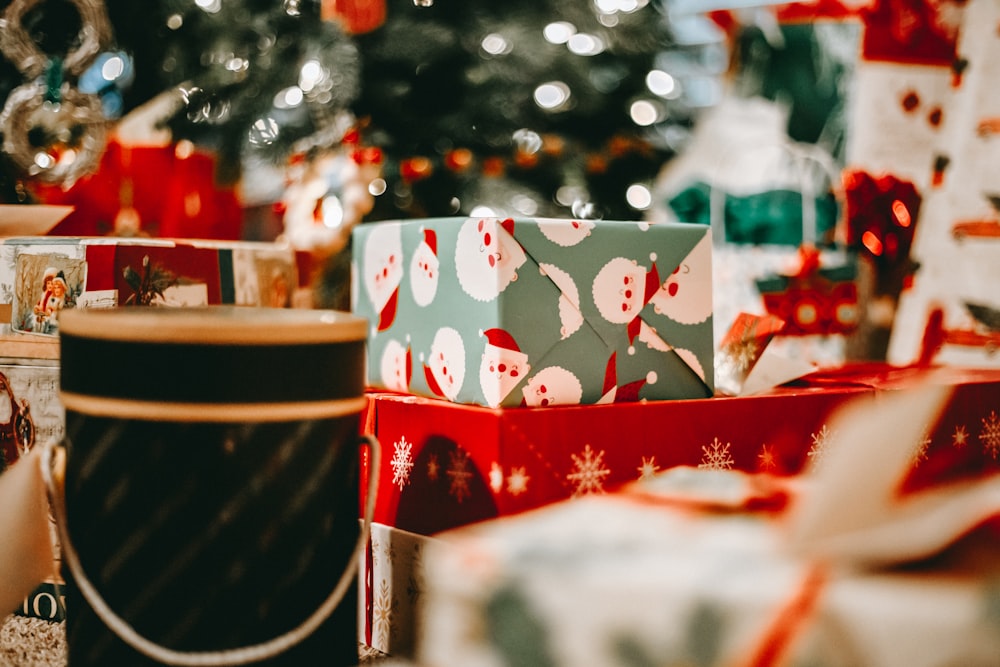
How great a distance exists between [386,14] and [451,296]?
2.18 ft

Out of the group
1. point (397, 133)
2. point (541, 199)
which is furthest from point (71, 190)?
point (541, 199)

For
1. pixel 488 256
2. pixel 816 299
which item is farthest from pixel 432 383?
pixel 816 299

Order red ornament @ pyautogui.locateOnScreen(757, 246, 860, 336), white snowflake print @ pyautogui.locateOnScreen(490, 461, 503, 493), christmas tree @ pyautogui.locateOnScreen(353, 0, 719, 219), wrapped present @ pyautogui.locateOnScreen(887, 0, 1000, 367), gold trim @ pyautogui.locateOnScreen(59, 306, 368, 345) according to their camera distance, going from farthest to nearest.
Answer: red ornament @ pyautogui.locateOnScreen(757, 246, 860, 336) < wrapped present @ pyautogui.locateOnScreen(887, 0, 1000, 367) < christmas tree @ pyautogui.locateOnScreen(353, 0, 719, 219) < white snowflake print @ pyautogui.locateOnScreen(490, 461, 503, 493) < gold trim @ pyautogui.locateOnScreen(59, 306, 368, 345)

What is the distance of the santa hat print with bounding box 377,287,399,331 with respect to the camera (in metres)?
0.78

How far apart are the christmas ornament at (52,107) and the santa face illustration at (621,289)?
79cm

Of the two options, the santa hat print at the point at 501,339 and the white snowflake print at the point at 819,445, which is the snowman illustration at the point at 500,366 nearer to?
the santa hat print at the point at 501,339

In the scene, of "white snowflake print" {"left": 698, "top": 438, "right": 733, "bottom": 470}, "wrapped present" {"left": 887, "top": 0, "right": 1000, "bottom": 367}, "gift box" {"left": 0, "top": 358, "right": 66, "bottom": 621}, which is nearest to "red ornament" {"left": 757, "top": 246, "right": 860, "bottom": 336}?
"wrapped present" {"left": 887, "top": 0, "right": 1000, "bottom": 367}

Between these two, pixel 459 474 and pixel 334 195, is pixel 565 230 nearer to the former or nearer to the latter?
pixel 459 474

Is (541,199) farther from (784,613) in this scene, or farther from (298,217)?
(784,613)

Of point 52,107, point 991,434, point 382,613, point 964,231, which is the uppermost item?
point 52,107

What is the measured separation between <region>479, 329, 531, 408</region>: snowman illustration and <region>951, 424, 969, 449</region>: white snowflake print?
18.7 inches

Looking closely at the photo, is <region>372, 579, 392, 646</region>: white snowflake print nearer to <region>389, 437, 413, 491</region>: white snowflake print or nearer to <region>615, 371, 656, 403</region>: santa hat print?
<region>389, 437, 413, 491</region>: white snowflake print

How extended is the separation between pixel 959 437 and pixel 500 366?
510 millimetres

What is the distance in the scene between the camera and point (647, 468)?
0.69 m
